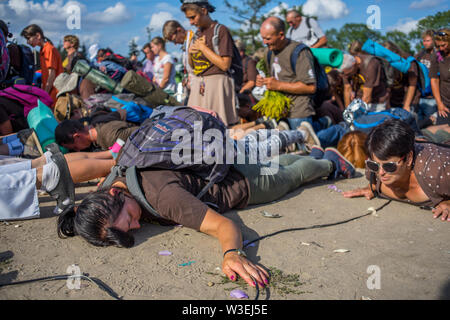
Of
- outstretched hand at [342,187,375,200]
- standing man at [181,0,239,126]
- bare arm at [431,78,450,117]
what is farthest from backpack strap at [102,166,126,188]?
bare arm at [431,78,450,117]

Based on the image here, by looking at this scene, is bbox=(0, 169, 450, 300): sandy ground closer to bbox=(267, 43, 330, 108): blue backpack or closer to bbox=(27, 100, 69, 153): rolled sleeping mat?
bbox=(27, 100, 69, 153): rolled sleeping mat

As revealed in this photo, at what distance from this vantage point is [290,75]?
5410 mm

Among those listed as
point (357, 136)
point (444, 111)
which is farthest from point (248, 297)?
point (444, 111)

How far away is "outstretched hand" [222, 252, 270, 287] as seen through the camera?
85.0 inches

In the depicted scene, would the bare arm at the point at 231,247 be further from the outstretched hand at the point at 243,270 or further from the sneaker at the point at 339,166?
the sneaker at the point at 339,166

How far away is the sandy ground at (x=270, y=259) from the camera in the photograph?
6.92 feet

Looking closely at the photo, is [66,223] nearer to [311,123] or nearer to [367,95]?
[311,123]

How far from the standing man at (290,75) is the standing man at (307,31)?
5.95 feet

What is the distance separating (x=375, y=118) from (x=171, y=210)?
3997 millimetres

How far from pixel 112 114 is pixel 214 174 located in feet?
7.96

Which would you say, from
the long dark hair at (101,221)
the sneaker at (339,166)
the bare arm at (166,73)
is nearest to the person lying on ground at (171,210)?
the long dark hair at (101,221)

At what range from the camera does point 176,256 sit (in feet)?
8.38
